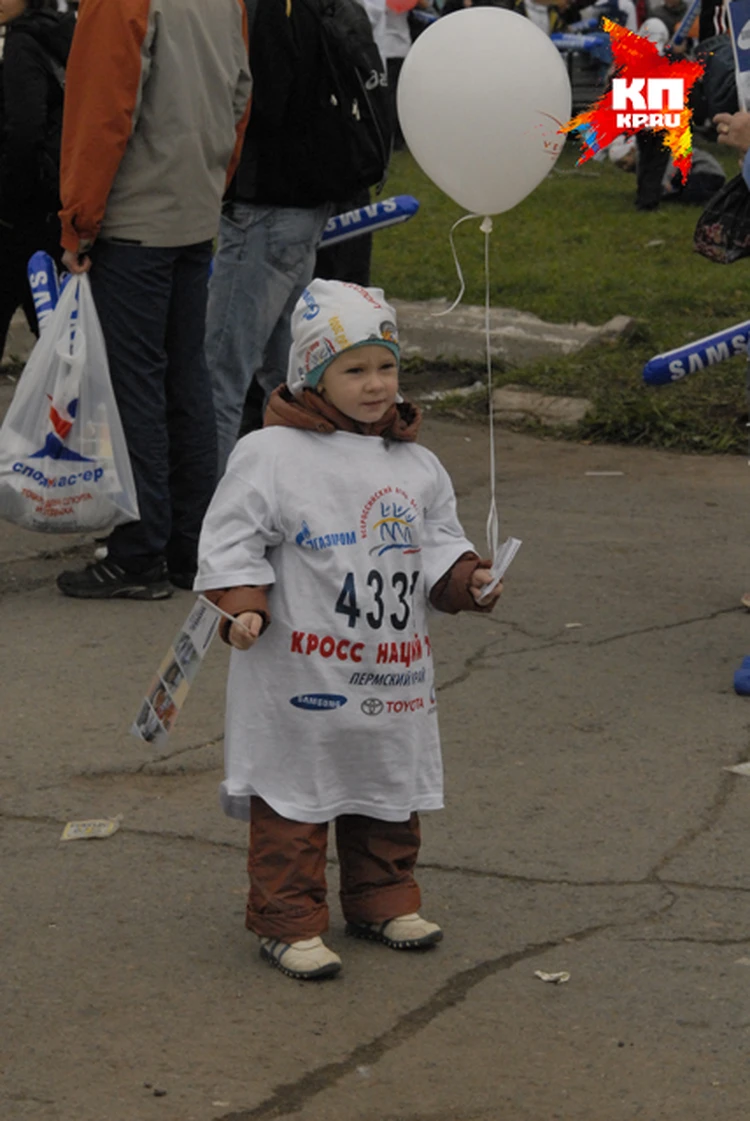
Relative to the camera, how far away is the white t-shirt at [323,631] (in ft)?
10.9

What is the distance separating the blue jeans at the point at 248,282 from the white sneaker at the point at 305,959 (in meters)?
3.02

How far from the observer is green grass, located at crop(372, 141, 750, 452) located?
8.16m

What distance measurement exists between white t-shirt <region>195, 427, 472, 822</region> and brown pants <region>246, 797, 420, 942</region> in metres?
0.07

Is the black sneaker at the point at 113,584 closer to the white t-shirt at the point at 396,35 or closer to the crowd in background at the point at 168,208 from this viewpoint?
the crowd in background at the point at 168,208

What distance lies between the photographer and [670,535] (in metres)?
6.62

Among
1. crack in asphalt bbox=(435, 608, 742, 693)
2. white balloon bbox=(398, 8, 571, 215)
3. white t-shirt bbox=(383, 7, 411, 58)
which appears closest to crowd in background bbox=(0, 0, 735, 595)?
white balloon bbox=(398, 8, 571, 215)

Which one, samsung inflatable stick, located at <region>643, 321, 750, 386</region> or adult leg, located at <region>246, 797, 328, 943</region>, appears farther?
samsung inflatable stick, located at <region>643, 321, 750, 386</region>

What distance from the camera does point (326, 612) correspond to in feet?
10.9

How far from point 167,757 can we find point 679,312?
6.13 meters

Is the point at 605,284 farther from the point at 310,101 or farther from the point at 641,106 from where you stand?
the point at 641,106

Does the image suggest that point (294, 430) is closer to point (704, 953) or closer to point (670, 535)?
point (704, 953)

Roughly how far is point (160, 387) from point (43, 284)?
562 millimetres

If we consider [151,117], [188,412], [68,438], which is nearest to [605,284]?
[188,412]

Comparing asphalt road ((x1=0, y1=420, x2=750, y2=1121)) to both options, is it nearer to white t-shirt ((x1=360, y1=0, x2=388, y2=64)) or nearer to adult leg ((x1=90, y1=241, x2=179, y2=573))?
adult leg ((x1=90, y1=241, x2=179, y2=573))
